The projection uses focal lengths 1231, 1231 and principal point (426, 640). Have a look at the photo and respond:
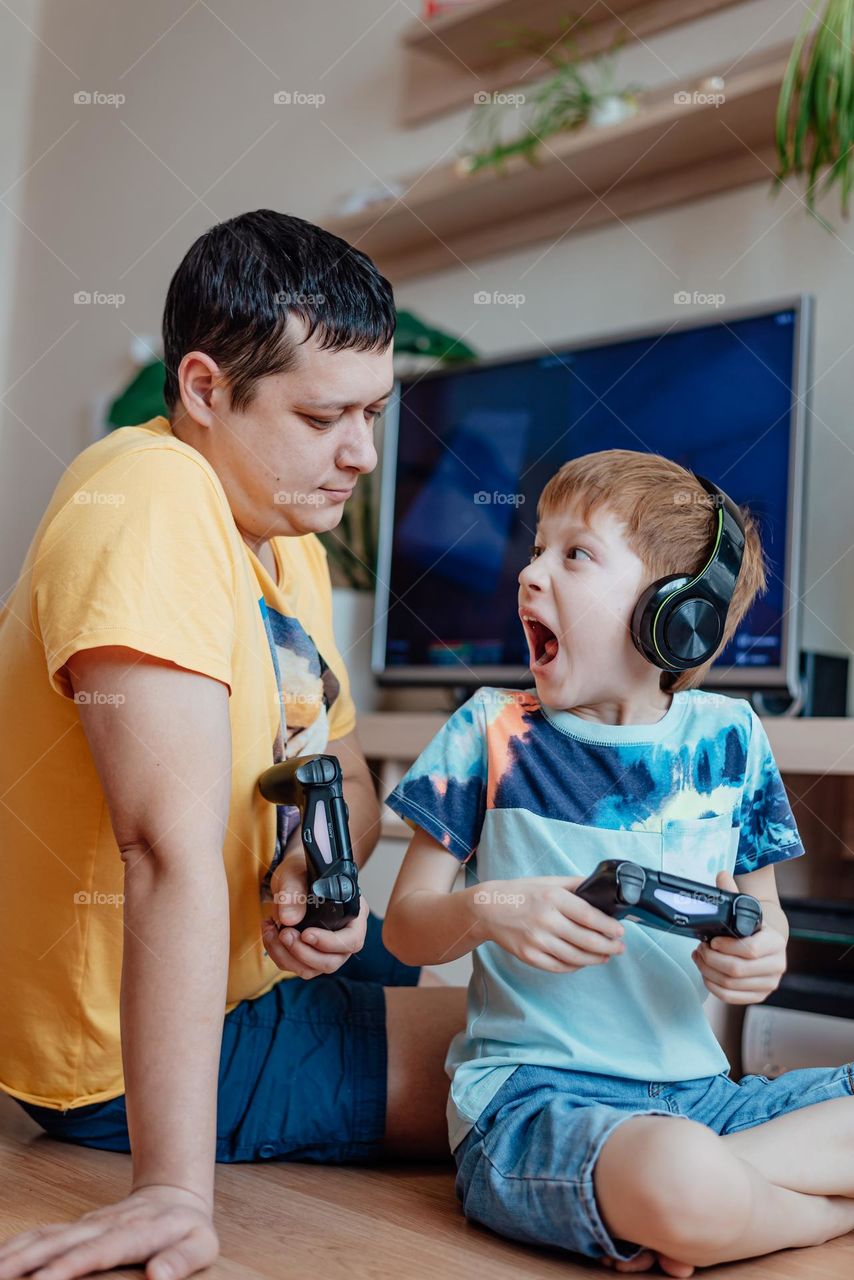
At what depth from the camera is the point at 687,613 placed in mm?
941

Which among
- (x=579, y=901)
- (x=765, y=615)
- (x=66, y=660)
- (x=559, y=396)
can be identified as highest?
(x=559, y=396)

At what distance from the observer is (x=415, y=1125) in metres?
1.07

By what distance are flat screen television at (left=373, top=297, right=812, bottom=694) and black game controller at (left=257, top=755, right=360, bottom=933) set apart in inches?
36.2

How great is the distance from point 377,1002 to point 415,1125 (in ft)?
0.37

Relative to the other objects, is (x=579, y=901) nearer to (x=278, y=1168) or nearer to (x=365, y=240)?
(x=278, y=1168)

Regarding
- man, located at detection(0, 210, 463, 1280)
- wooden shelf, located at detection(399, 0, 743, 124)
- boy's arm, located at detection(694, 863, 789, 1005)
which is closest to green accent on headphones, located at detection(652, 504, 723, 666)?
boy's arm, located at detection(694, 863, 789, 1005)

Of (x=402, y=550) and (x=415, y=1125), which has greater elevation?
(x=402, y=550)

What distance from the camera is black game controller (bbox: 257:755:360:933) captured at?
35.8 inches

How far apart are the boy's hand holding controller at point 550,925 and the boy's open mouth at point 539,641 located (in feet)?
0.66

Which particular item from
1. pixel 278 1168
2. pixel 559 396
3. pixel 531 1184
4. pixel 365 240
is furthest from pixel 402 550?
pixel 531 1184

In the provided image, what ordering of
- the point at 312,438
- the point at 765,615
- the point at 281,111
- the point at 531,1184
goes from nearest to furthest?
the point at 531,1184
the point at 312,438
the point at 765,615
the point at 281,111

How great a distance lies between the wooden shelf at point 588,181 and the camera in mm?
1946

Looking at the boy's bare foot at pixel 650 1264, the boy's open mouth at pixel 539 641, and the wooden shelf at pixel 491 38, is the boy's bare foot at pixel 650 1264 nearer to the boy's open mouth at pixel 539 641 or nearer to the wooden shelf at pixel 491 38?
the boy's open mouth at pixel 539 641

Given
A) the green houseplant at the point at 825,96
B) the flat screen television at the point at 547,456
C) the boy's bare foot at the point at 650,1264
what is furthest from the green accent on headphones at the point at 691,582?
the green houseplant at the point at 825,96
